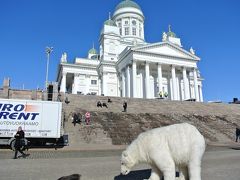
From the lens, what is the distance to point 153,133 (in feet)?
25.2

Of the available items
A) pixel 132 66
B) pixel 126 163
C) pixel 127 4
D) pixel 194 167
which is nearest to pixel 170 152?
pixel 194 167

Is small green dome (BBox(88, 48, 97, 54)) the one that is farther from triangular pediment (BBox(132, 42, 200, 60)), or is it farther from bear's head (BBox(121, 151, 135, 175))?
bear's head (BBox(121, 151, 135, 175))

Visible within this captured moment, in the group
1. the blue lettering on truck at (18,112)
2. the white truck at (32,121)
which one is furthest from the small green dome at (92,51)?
the blue lettering on truck at (18,112)

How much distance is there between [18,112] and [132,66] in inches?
1726

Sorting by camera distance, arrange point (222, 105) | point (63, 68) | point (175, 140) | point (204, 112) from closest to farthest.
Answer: point (175, 140) → point (204, 112) → point (222, 105) → point (63, 68)

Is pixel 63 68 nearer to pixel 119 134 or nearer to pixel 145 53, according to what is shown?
pixel 145 53

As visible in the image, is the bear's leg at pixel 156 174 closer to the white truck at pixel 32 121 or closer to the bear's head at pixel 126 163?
the bear's head at pixel 126 163

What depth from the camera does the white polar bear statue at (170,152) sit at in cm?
702

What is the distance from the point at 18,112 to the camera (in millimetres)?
21203

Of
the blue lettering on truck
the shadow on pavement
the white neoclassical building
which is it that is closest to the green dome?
the white neoclassical building

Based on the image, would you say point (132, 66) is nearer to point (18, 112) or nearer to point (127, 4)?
point (127, 4)

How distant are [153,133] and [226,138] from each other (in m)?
23.8

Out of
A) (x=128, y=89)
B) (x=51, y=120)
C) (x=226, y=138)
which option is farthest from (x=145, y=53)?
(x=51, y=120)

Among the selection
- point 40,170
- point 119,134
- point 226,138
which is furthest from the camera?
point 226,138
